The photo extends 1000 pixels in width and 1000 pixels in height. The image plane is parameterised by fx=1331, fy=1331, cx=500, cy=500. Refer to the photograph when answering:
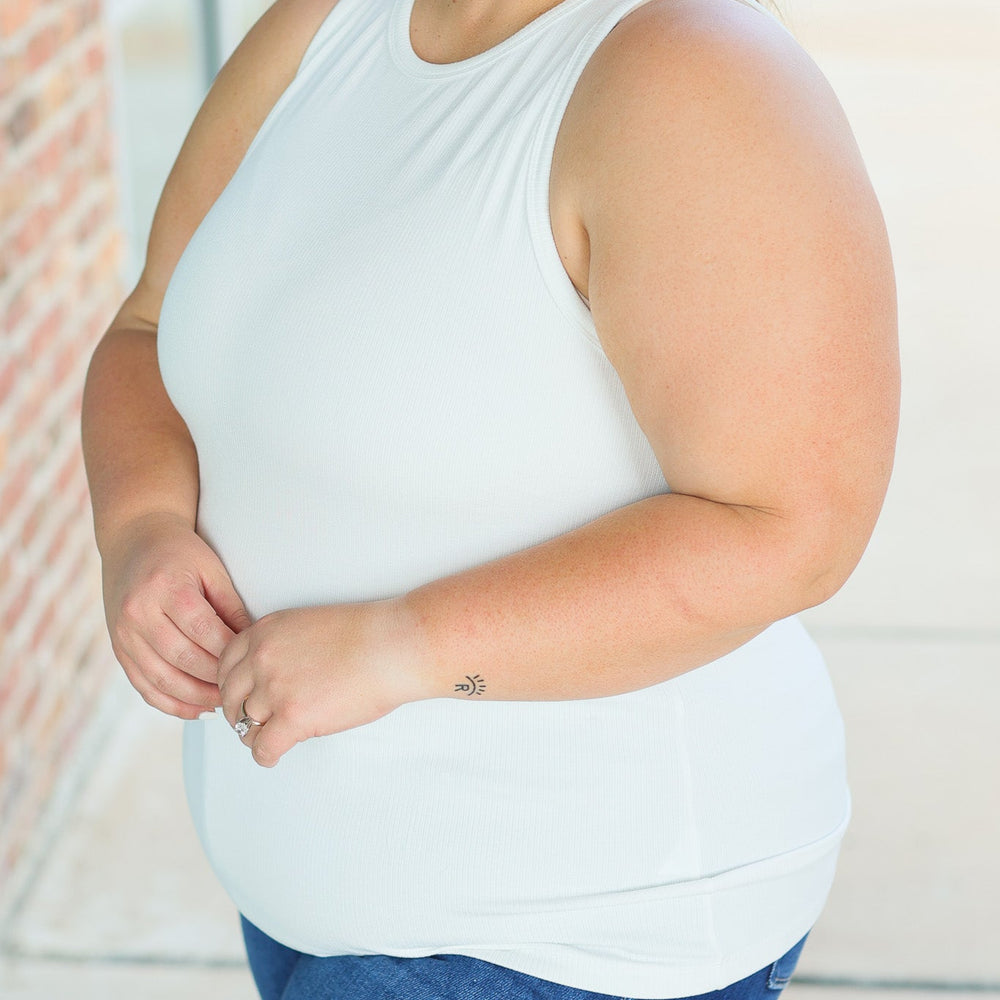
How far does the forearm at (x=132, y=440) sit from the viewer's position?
1286 mm

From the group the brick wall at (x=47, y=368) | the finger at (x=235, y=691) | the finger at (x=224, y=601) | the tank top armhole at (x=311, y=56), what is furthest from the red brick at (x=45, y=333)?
the finger at (x=235, y=691)

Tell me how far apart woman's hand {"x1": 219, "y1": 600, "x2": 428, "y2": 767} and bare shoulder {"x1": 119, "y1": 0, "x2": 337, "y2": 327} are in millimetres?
546

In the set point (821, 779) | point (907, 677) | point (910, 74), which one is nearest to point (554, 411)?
point (821, 779)

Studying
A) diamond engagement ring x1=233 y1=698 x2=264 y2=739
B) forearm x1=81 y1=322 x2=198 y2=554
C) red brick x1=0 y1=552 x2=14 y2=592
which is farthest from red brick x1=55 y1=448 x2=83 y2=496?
diamond engagement ring x1=233 y1=698 x2=264 y2=739

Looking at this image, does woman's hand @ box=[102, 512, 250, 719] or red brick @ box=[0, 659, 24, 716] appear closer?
woman's hand @ box=[102, 512, 250, 719]

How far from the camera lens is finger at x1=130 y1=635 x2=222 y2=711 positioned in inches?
46.8

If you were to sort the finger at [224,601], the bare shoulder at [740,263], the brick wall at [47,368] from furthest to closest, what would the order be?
the brick wall at [47,368]
the finger at [224,601]
the bare shoulder at [740,263]

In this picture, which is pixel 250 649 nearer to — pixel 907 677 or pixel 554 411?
pixel 554 411

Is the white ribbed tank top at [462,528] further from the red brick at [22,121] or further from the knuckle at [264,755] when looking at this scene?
the red brick at [22,121]

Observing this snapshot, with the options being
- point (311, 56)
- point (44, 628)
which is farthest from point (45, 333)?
point (311, 56)

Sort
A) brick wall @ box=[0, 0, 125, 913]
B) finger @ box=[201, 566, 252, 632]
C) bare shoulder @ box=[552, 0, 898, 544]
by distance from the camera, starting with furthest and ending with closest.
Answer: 1. brick wall @ box=[0, 0, 125, 913]
2. finger @ box=[201, 566, 252, 632]
3. bare shoulder @ box=[552, 0, 898, 544]

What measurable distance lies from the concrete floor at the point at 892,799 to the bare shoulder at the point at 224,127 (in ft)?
1.63

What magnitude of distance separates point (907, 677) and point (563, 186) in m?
2.83

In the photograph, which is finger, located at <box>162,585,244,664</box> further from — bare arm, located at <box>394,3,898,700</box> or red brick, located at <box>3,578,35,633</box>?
red brick, located at <box>3,578,35,633</box>
